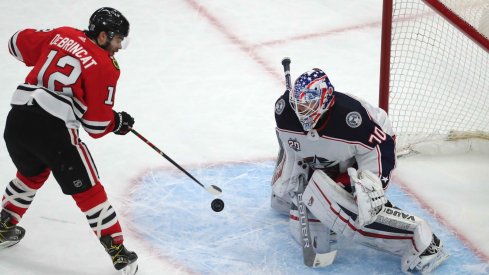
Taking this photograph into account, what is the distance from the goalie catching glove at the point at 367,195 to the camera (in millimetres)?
3324

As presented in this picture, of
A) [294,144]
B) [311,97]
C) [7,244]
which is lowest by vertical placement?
[7,244]

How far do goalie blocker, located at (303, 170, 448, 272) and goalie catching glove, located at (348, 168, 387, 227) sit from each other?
0.24 ft

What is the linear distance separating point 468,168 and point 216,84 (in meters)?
1.55

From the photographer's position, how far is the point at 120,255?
3361 millimetres

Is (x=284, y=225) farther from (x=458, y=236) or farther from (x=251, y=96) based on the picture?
(x=251, y=96)

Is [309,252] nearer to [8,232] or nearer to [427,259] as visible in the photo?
[427,259]

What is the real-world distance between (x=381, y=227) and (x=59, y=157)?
4.19 feet

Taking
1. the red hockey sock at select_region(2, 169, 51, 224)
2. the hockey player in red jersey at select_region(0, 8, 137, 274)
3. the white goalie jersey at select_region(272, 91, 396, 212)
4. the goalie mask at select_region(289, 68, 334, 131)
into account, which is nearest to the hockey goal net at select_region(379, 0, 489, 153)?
the white goalie jersey at select_region(272, 91, 396, 212)

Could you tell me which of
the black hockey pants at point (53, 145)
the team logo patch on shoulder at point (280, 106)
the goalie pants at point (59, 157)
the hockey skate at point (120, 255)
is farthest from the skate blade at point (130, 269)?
the team logo patch on shoulder at point (280, 106)

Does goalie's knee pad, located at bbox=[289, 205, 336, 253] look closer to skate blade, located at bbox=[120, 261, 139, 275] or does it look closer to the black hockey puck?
the black hockey puck

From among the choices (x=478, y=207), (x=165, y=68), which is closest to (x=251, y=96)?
(x=165, y=68)

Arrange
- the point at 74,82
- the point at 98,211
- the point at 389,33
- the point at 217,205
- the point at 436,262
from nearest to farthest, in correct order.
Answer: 1. the point at 74,82
2. the point at 98,211
3. the point at 436,262
4. the point at 217,205
5. the point at 389,33

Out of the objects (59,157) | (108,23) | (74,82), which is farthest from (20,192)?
(108,23)

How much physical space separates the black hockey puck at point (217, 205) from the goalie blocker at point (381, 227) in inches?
15.4
